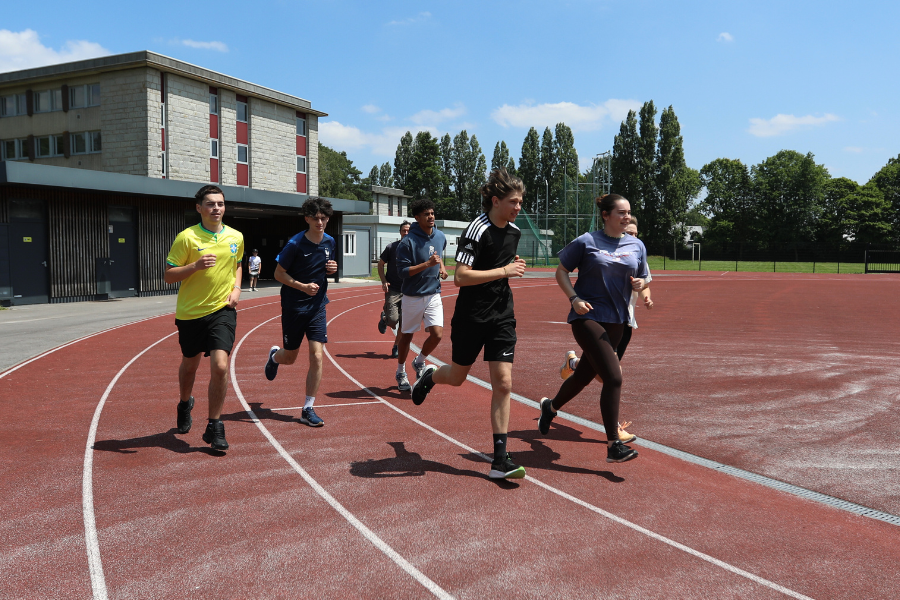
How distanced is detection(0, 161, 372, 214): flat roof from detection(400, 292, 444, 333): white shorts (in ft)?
52.5

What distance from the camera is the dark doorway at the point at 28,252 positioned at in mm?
20156

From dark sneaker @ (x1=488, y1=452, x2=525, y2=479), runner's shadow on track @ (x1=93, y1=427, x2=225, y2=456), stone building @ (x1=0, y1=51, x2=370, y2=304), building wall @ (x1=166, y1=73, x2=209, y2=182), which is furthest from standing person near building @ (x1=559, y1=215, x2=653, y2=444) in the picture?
building wall @ (x1=166, y1=73, x2=209, y2=182)

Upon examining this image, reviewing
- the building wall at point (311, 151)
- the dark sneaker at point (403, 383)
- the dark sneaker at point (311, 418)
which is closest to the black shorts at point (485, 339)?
the dark sneaker at point (311, 418)

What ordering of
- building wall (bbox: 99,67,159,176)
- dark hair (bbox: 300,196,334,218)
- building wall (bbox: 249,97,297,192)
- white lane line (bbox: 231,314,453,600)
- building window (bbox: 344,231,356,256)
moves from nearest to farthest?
white lane line (bbox: 231,314,453,600) < dark hair (bbox: 300,196,334,218) < building wall (bbox: 99,67,159,176) < building wall (bbox: 249,97,297,192) < building window (bbox: 344,231,356,256)

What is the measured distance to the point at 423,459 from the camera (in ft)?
17.1

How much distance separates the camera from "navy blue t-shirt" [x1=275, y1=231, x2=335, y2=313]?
6113mm

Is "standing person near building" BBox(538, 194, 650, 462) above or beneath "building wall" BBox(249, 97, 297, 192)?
beneath

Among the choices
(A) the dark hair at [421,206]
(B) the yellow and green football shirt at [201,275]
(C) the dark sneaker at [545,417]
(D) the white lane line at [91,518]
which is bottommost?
(D) the white lane line at [91,518]

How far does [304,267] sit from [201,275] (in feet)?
3.45

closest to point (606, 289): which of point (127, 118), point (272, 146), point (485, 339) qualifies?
point (485, 339)

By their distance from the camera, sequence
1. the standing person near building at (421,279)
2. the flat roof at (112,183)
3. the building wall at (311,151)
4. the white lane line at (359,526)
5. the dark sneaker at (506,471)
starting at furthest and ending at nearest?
the building wall at (311,151) < the flat roof at (112,183) < the standing person near building at (421,279) < the dark sneaker at (506,471) < the white lane line at (359,526)

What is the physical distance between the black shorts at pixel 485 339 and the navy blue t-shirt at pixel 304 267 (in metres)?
1.85

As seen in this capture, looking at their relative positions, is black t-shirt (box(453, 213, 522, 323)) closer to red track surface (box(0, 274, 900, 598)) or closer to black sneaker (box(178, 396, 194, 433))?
red track surface (box(0, 274, 900, 598))

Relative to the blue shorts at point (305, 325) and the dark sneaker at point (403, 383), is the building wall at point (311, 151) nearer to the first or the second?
the dark sneaker at point (403, 383)
